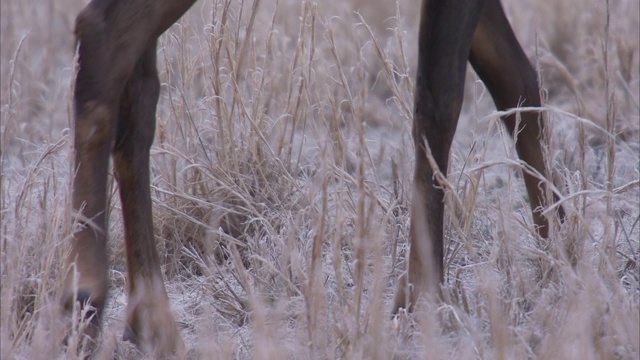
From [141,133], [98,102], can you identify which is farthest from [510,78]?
[98,102]

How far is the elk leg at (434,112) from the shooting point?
2580mm

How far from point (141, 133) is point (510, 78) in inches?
48.8

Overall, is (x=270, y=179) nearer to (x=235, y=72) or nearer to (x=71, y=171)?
(x=235, y=72)

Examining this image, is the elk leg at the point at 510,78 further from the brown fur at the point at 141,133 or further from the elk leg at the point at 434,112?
the elk leg at the point at 434,112

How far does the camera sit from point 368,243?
2.23 metres

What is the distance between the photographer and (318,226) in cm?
206

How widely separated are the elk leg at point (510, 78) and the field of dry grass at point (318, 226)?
78mm

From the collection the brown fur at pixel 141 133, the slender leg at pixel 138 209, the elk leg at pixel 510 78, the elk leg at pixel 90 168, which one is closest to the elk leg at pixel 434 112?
the brown fur at pixel 141 133

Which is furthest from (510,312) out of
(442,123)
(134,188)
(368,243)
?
(134,188)

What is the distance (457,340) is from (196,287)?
0.94 meters

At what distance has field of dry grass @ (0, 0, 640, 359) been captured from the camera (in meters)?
2.11

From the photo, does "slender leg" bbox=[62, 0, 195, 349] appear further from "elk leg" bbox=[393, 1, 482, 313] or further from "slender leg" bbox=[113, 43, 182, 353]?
"elk leg" bbox=[393, 1, 482, 313]

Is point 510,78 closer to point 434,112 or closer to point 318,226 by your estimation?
point 434,112

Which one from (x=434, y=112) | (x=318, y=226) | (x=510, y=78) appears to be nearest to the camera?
(x=318, y=226)
